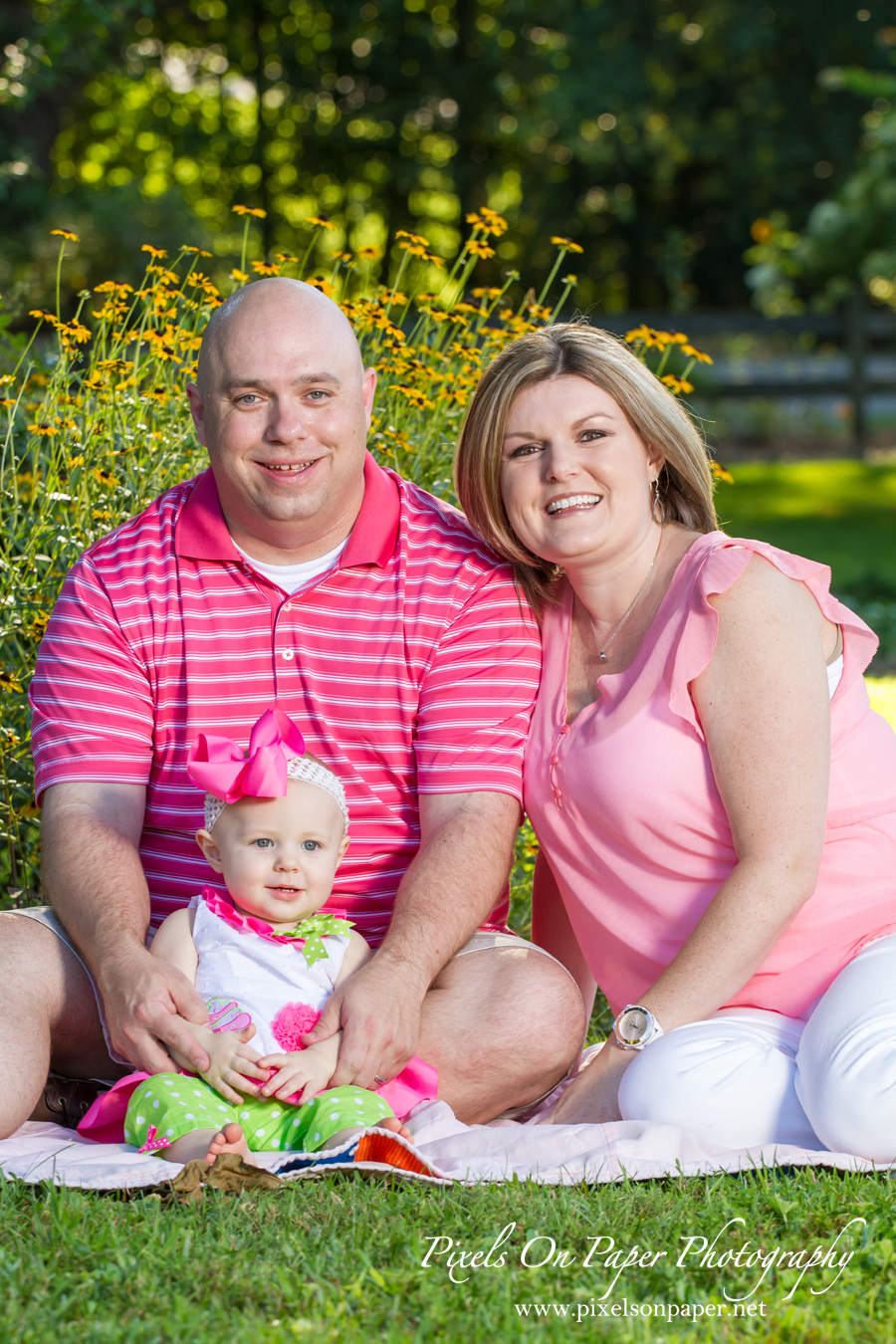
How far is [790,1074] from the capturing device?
2637mm

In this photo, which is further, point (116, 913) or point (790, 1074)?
point (116, 913)

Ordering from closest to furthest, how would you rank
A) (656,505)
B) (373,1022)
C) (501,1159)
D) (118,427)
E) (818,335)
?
(501,1159) < (373,1022) < (656,505) < (118,427) < (818,335)

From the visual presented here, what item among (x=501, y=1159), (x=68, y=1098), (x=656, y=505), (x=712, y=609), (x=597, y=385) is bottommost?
(x=68, y=1098)

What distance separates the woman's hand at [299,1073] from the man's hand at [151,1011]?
129 millimetres

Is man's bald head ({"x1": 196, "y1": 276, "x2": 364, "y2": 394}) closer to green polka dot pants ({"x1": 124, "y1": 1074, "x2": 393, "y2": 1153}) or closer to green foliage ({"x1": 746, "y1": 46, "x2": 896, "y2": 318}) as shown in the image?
green polka dot pants ({"x1": 124, "y1": 1074, "x2": 393, "y2": 1153})

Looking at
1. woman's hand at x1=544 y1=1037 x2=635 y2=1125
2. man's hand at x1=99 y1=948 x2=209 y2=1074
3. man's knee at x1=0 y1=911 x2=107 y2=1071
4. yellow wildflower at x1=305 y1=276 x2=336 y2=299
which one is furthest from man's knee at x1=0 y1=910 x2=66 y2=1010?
A: yellow wildflower at x1=305 y1=276 x2=336 y2=299

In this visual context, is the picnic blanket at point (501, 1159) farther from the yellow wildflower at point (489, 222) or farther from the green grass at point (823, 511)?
the green grass at point (823, 511)

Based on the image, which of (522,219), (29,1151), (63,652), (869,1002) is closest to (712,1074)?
(869,1002)

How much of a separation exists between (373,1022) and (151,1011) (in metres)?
0.42

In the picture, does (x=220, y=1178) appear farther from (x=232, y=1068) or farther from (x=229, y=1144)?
(x=232, y=1068)

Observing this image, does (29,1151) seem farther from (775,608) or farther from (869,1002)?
(775,608)

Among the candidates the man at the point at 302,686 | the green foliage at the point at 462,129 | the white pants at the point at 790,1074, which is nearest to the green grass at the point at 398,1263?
the white pants at the point at 790,1074

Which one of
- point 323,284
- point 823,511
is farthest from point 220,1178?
point 823,511

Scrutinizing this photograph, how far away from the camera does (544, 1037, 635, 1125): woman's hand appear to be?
2723 mm
